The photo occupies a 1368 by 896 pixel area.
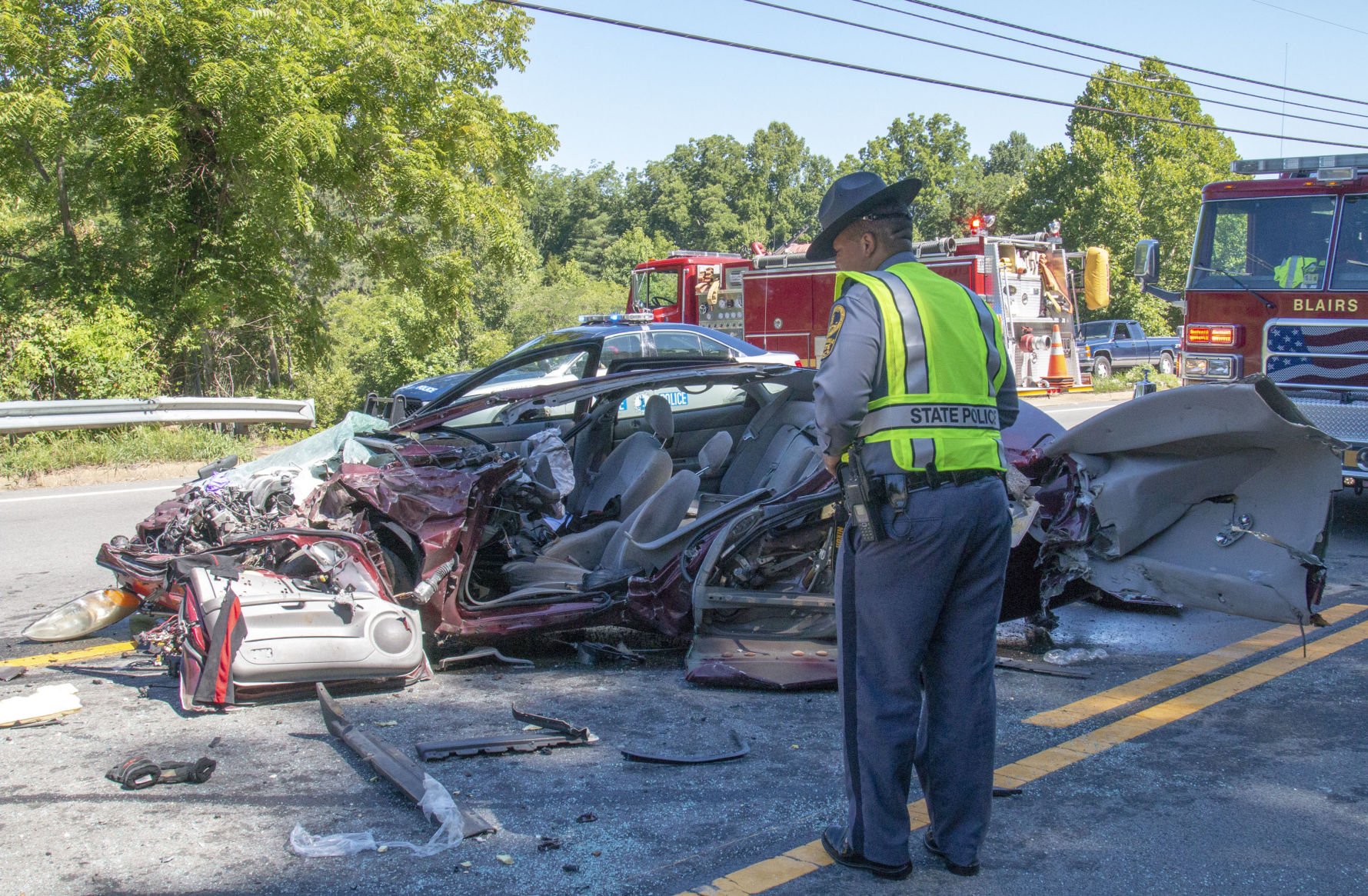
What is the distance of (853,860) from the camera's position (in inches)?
119

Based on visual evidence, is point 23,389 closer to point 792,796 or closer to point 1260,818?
point 792,796

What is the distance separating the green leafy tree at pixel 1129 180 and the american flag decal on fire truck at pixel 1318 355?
28.7m

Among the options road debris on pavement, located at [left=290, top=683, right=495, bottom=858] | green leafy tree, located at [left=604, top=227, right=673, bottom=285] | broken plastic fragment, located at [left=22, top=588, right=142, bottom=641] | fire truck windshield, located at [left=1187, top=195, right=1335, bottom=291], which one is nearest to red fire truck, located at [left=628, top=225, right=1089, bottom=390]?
fire truck windshield, located at [left=1187, top=195, right=1335, bottom=291]

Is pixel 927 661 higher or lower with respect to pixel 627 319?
lower

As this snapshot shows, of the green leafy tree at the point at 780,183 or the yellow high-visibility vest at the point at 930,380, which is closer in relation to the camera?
the yellow high-visibility vest at the point at 930,380

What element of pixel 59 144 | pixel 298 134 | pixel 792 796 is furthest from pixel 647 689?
pixel 59 144

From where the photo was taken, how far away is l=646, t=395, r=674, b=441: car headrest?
21.3 ft

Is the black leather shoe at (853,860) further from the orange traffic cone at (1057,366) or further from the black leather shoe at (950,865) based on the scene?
the orange traffic cone at (1057,366)

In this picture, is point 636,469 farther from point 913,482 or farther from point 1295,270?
point 1295,270

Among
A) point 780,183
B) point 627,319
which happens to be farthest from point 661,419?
point 780,183

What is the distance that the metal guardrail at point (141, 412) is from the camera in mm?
11008

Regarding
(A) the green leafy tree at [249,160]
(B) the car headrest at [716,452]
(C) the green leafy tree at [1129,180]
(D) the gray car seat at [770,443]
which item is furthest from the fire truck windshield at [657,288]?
(C) the green leafy tree at [1129,180]

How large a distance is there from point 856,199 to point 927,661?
1330mm

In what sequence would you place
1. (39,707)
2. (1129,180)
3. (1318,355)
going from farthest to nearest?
(1129,180) → (1318,355) → (39,707)
